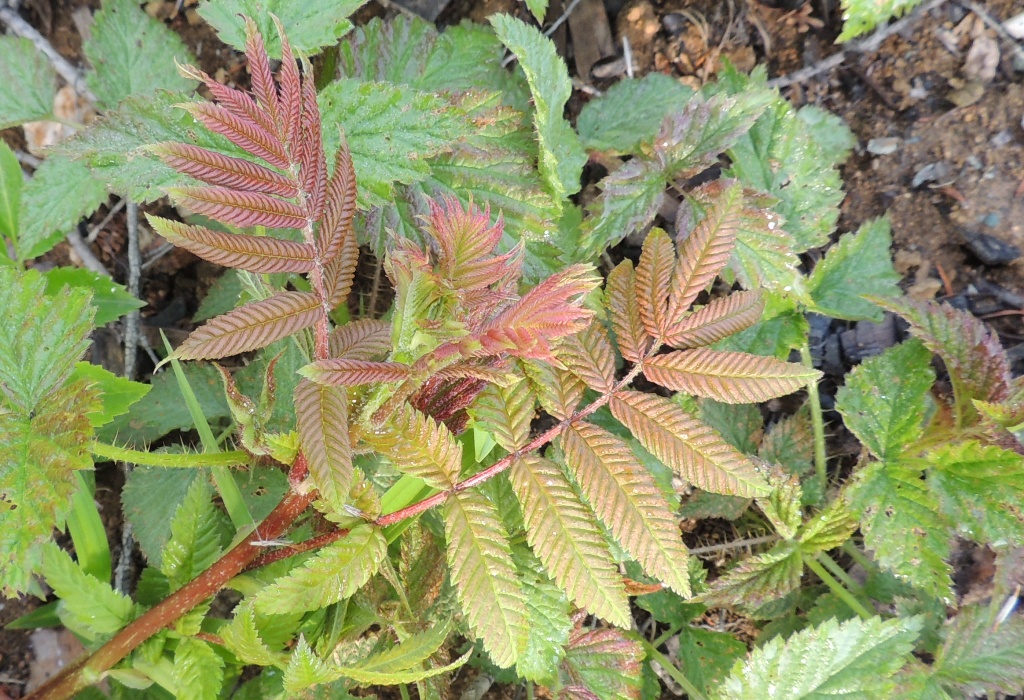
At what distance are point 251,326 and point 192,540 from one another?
2.39ft

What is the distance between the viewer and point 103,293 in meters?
1.86

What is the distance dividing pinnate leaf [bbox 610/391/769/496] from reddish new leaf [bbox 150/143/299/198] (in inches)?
28.3

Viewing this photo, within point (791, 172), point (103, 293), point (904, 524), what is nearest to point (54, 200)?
point (103, 293)

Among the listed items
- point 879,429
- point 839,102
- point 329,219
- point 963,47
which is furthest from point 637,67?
point 329,219

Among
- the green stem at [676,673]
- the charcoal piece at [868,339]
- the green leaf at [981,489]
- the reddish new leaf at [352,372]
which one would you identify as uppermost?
the reddish new leaf at [352,372]

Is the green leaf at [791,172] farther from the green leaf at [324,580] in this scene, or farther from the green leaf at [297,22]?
the green leaf at [324,580]

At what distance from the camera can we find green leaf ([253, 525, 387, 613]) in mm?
1201

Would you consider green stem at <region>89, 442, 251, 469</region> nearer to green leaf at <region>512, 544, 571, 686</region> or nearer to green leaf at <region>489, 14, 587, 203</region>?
green leaf at <region>512, 544, 571, 686</region>

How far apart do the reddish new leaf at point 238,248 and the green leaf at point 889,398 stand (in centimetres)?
137

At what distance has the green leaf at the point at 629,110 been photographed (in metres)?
1.96

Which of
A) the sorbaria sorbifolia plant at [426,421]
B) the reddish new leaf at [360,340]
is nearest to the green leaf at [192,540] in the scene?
the sorbaria sorbifolia plant at [426,421]

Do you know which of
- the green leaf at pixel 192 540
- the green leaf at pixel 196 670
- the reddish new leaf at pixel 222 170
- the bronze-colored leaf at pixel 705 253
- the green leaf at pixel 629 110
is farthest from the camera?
the green leaf at pixel 629 110

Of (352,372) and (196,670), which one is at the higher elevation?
(352,372)

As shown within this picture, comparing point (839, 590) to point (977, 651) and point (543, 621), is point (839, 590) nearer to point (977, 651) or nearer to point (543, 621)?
point (977, 651)
